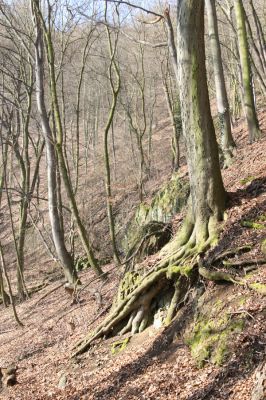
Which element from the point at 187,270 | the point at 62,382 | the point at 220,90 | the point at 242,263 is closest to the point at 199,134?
the point at 187,270

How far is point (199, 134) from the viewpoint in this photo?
24.1 feet

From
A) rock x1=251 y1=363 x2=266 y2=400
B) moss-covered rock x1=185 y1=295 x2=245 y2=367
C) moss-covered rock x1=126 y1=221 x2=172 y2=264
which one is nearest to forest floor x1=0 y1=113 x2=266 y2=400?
moss-covered rock x1=185 y1=295 x2=245 y2=367

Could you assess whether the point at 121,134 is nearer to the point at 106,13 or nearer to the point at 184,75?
the point at 106,13

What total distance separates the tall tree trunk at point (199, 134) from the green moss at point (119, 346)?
207 cm

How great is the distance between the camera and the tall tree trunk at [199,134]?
7.20 m

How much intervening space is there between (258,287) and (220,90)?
8.03 metres

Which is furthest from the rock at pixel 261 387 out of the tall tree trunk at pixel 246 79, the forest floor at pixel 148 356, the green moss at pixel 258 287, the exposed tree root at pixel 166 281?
the tall tree trunk at pixel 246 79

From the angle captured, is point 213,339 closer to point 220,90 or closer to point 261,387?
point 261,387

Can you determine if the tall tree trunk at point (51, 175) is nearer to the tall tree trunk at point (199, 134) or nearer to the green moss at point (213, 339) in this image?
the tall tree trunk at point (199, 134)

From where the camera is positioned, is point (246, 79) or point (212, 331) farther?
point (246, 79)

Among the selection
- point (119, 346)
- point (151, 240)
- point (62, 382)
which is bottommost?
point (62, 382)

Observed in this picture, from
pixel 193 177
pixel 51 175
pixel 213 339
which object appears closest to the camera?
pixel 213 339

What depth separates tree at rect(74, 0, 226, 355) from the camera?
23.4 feet

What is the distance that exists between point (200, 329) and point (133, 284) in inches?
94.2
